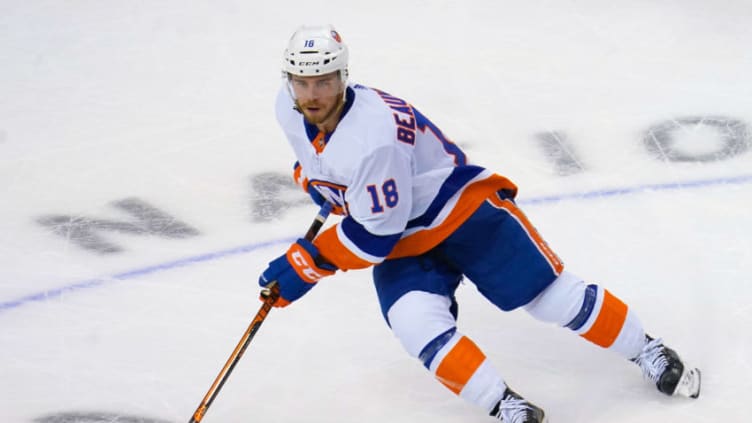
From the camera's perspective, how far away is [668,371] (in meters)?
3.03

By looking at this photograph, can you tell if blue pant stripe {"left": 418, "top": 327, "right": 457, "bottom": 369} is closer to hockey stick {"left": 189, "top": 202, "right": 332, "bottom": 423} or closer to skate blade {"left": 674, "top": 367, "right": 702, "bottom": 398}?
hockey stick {"left": 189, "top": 202, "right": 332, "bottom": 423}

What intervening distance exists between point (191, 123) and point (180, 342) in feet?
5.72

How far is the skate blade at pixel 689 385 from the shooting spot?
304 cm

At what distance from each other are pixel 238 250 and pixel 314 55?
155 centimetres

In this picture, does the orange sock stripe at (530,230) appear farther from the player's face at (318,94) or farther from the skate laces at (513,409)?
the player's face at (318,94)

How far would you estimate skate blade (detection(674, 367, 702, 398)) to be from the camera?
9.98ft

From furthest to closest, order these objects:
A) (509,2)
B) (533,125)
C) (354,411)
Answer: (509,2)
(533,125)
(354,411)

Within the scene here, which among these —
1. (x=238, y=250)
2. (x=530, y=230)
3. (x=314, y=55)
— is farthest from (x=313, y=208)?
→ (x=314, y=55)

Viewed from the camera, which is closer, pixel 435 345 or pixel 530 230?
pixel 435 345

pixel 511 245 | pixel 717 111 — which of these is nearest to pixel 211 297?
pixel 511 245

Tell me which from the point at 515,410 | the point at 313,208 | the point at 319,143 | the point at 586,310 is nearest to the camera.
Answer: the point at 319,143

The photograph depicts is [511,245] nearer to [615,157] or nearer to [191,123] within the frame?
[615,157]

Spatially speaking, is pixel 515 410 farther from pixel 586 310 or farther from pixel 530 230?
pixel 530 230

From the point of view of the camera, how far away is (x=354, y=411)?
313 cm
